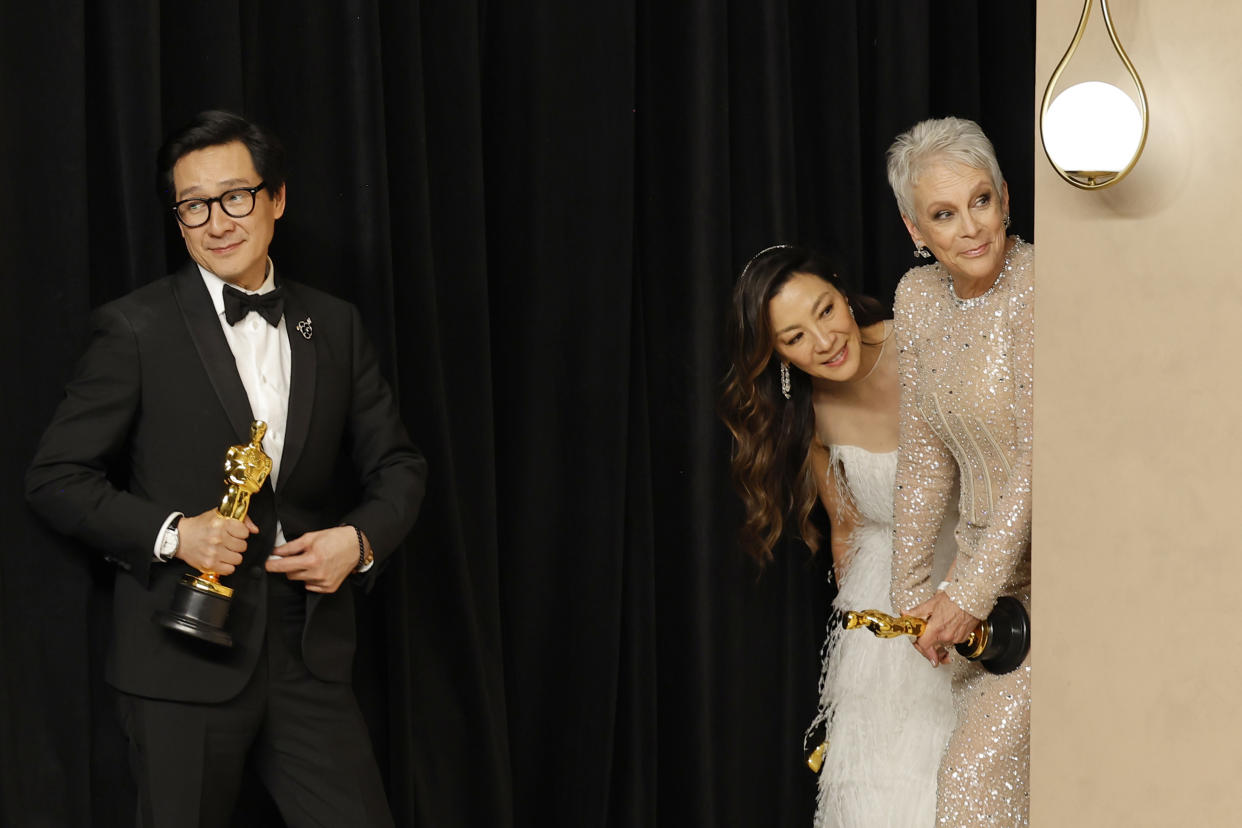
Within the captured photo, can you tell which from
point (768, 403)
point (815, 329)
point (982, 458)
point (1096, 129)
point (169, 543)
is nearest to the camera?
point (1096, 129)

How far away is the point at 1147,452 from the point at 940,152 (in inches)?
43.5

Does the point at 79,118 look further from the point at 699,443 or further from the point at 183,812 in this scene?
the point at 699,443

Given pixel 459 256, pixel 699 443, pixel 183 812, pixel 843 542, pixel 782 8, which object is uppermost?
pixel 782 8

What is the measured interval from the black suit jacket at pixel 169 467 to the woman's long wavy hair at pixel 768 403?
1.04 metres

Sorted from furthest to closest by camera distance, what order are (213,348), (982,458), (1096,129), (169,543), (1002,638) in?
(982,458) < (1002,638) < (213,348) < (169,543) < (1096,129)

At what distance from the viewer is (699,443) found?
10.6 ft

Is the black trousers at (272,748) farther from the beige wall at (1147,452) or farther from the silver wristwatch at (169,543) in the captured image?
the beige wall at (1147,452)

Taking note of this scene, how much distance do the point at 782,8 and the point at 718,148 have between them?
0.43 m

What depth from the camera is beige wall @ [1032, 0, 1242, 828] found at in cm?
143

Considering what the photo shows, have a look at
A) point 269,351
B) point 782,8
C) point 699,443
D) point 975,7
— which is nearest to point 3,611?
point 269,351

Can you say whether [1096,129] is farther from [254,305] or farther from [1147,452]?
[254,305]

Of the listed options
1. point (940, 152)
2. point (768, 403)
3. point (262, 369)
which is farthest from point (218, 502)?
point (940, 152)

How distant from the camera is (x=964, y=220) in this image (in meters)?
2.42

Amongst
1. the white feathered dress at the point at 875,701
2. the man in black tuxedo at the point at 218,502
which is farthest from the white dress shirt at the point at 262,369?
the white feathered dress at the point at 875,701
